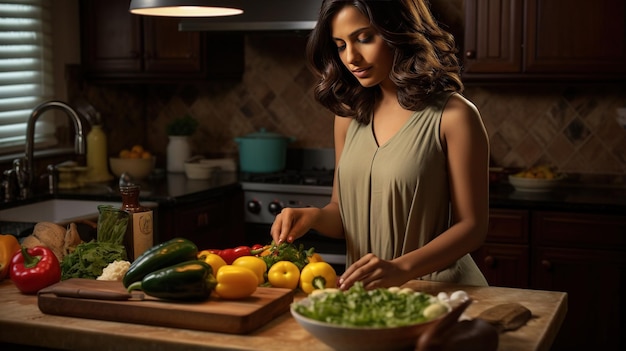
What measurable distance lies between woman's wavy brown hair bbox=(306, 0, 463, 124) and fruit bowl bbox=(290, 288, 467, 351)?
0.93m

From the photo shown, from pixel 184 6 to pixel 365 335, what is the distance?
108cm

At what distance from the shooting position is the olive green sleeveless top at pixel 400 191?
2.46 metres

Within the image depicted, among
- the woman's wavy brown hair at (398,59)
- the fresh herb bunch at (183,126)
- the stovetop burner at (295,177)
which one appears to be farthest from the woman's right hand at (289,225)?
the fresh herb bunch at (183,126)

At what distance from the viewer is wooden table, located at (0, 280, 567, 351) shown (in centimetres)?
179

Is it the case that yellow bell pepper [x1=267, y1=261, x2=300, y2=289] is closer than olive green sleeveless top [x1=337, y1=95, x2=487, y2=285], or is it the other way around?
yellow bell pepper [x1=267, y1=261, x2=300, y2=289]

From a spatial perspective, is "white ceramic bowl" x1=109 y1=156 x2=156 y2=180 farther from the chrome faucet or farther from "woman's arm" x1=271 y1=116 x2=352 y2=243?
"woman's arm" x1=271 y1=116 x2=352 y2=243

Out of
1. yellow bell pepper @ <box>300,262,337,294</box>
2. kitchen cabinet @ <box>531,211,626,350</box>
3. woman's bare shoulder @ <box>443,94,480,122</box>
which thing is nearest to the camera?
yellow bell pepper @ <box>300,262,337,294</box>

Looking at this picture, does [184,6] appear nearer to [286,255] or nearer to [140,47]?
[286,255]

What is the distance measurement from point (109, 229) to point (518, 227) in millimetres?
2268

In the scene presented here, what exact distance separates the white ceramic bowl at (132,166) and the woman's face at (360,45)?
269 centimetres

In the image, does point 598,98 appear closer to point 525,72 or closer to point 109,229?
point 525,72

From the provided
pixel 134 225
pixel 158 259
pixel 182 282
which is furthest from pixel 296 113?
pixel 182 282

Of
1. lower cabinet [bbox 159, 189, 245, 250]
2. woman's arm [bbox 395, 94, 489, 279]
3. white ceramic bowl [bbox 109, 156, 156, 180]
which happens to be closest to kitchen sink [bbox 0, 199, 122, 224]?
lower cabinet [bbox 159, 189, 245, 250]

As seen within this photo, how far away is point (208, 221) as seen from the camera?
4.46m
